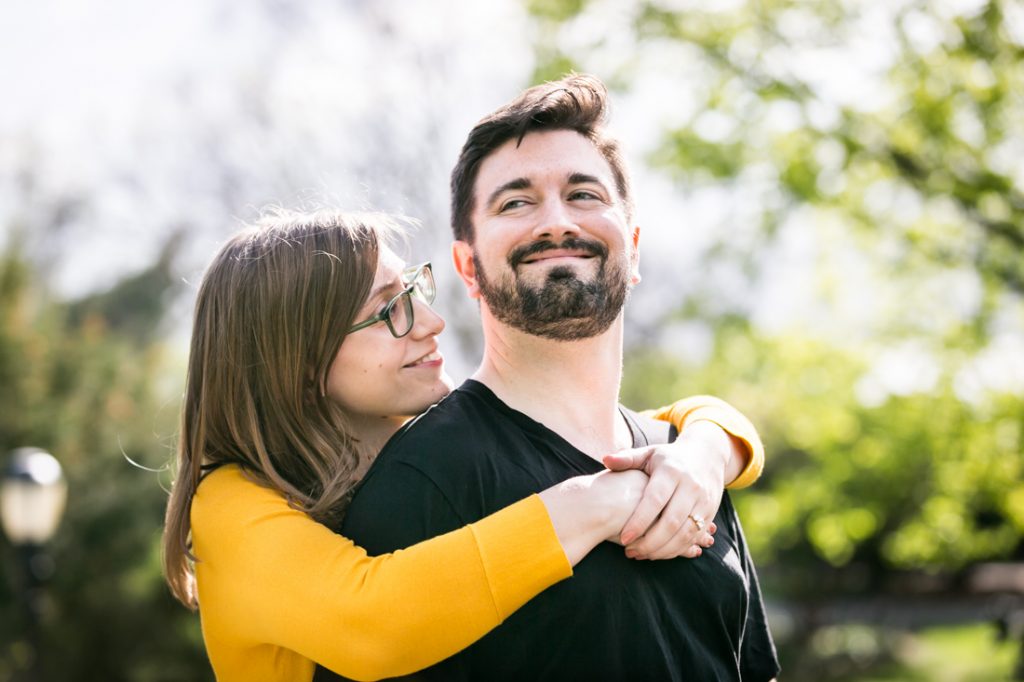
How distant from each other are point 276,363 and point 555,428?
2.36ft

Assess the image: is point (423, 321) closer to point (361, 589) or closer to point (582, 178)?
point (582, 178)

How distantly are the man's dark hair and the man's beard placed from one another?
23 cm

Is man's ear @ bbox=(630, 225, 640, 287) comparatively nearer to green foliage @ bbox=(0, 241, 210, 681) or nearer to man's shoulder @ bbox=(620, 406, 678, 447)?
man's shoulder @ bbox=(620, 406, 678, 447)

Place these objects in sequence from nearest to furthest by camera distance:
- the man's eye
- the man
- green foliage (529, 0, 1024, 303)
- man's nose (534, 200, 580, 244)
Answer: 1. the man
2. man's nose (534, 200, 580, 244)
3. the man's eye
4. green foliage (529, 0, 1024, 303)

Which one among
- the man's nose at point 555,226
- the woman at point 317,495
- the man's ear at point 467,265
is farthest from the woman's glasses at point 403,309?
the man's nose at point 555,226

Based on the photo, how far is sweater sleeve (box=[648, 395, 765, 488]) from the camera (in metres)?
2.77

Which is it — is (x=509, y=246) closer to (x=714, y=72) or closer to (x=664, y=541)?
(x=664, y=541)

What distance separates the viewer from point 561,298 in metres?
2.35

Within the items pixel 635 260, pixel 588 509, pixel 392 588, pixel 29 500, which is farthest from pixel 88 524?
pixel 588 509

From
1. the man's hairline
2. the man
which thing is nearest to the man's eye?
Result: the man

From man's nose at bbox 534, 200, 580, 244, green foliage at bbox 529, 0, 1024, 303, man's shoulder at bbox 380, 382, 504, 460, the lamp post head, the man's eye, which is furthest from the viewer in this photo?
green foliage at bbox 529, 0, 1024, 303

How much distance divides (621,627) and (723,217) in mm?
8849

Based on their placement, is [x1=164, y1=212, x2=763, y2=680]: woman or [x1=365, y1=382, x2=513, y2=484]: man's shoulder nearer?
[x1=164, y1=212, x2=763, y2=680]: woman

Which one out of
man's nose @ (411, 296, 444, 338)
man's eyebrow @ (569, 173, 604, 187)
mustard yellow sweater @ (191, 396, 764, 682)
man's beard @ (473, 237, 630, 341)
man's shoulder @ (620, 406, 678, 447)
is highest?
man's eyebrow @ (569, 173, 604, 187)
